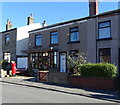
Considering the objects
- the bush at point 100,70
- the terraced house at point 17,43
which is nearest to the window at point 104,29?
the bush at point 100,70

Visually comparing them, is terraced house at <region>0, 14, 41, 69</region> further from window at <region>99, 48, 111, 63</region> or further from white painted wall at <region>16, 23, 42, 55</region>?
window at <region>99, 48, 111, 63</region>

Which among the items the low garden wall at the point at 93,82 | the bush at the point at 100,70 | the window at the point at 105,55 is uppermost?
the window at the point at 105,55

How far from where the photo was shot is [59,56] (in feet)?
69.2

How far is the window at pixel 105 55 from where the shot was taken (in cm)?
1683

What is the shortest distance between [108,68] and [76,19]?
8.79 m

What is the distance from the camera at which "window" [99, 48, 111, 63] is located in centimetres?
1683

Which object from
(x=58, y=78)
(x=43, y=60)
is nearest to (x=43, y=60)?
(x=43, y=60)

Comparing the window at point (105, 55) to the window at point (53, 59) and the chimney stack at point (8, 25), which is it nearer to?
the window at point (53, 59)

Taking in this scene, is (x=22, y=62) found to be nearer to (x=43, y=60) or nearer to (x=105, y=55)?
(x=43, y=60)

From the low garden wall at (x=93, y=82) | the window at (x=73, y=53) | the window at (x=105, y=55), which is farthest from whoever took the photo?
the window at (x=73, y=53)

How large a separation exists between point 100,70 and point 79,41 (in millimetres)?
6732

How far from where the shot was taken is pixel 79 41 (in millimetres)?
19094

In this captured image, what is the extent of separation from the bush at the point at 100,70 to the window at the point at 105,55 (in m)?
3.94

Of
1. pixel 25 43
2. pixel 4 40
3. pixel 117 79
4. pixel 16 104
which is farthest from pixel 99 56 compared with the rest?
pixel 4 40
